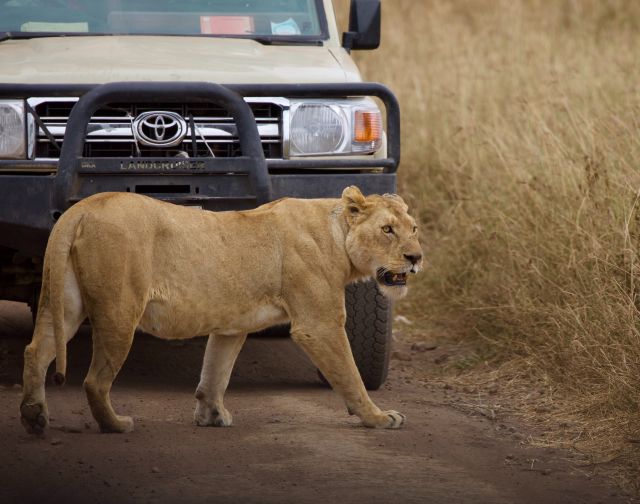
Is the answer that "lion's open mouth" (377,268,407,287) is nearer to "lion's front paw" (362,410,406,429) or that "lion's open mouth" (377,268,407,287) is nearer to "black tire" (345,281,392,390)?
"lion's front paw" (362,410,406,429)

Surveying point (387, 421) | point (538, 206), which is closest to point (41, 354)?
point (387, 421)

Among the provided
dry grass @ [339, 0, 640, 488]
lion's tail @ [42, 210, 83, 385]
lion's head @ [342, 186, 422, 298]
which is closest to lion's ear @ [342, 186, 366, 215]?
lion's head @ [342, 186, 422, 298]

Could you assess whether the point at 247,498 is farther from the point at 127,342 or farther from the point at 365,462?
the point at 127,342

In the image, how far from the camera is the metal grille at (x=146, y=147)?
18.1ft

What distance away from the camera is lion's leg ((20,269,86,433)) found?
4.69 m

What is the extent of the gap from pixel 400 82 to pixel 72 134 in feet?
21.8

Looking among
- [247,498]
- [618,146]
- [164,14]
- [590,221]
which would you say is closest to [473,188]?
[618,146]

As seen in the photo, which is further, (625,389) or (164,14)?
(164,14)

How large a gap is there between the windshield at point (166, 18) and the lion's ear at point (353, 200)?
5.32 feet

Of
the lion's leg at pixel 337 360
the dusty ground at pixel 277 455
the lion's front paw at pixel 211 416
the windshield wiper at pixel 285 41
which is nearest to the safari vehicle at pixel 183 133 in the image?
the windshield wiper at pixel 285 41

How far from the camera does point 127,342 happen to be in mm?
4680

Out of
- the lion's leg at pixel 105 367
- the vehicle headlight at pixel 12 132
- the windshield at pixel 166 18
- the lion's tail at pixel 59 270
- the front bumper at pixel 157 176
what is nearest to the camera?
the lion's tail at pixel 59 270

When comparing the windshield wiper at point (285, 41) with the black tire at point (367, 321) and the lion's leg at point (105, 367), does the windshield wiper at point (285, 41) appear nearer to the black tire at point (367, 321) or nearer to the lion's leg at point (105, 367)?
the black tire at point (367, 321)

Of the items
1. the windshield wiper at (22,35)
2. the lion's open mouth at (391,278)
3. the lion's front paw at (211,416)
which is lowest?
the lion's front paw at (211,416)
